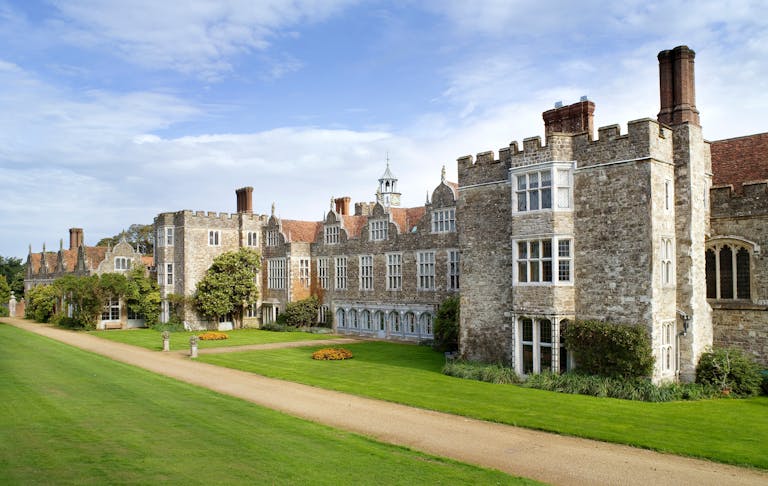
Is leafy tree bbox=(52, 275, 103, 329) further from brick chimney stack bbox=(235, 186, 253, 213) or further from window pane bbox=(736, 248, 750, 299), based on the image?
window pane bbox=(736, 248, 750, 299)

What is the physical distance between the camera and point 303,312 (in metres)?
38.2

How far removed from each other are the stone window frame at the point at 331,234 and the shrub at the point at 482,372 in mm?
17976

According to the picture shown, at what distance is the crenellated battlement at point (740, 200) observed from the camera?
722 inches

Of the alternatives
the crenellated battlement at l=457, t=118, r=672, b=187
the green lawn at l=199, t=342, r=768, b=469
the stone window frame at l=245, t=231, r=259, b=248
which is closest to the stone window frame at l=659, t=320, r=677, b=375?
the green lawn at l=199, t=342, r=768, b=469

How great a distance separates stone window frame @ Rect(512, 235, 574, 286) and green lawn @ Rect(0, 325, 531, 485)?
8828mm

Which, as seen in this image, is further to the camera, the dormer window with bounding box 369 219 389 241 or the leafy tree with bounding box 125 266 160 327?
the leafy tree with bounding box 125 266 160 327

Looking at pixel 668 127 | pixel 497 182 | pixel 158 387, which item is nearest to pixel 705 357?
pixel 668 127

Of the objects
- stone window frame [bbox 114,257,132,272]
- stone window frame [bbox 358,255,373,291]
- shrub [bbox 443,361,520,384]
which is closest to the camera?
shrub [bbox 443,361,520,384]

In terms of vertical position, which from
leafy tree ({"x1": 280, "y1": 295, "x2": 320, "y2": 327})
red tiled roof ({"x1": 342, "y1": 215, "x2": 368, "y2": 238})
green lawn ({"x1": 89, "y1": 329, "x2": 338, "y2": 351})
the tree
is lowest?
green lawn ({"x1": 89, "y1": 329, "x2": 338, "y2": 351})

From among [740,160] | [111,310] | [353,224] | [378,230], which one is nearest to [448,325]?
[378,230]

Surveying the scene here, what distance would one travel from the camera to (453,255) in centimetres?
3016

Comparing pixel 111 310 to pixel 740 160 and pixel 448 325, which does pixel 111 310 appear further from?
pixel 740 160

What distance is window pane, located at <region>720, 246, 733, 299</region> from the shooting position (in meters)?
19.1

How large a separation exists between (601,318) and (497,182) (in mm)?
5903
